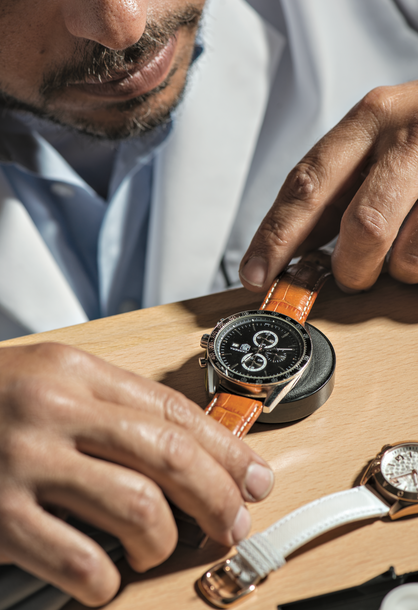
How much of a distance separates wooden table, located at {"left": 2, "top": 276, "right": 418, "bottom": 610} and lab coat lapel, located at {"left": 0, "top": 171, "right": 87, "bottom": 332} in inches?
14.7

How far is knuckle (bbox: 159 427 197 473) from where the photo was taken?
1.37 feet

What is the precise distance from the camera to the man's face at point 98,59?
2.40 ft

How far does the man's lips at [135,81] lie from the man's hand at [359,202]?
1.26 ft

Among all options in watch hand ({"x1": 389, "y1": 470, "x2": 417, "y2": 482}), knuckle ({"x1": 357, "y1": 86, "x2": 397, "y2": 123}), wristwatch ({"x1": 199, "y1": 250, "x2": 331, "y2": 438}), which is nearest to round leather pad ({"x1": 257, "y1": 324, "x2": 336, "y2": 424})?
wristwatch ({"x1": 199, "y1": 250, "x2": 331, "y2": 438})

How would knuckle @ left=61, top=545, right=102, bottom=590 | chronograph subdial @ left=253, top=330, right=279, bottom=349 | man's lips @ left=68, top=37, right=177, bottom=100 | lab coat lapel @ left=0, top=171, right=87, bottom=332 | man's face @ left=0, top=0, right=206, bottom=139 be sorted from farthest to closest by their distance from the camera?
1. lab coat lapel @ left=0, top=171, right=87, bottom=332
2. man's lips @ left=68, top=37, right=177, bottom=100
3. man's face @ left=0, top=0, right=206, bottom=139
4. chronograph subdial @ left=253, top=330, right=279, bottom=349
5. knuckle @ left=61, top=545, right=102, bottom=590

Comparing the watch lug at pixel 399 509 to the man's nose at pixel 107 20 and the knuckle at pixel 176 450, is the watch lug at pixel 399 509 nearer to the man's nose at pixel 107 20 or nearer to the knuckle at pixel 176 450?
the knuckle at pixel 176 450

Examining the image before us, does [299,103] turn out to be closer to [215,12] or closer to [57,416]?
[215,12]

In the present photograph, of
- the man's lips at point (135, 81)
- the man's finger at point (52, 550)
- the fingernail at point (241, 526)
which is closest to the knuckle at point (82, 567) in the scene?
the man's finger at point (52, 550)

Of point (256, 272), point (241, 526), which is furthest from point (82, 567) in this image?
point (256, 272)

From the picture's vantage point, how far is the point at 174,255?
1.14 metres

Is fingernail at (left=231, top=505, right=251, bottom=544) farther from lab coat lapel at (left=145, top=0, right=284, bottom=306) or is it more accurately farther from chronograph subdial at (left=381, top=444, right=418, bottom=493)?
lab coat lapel at (left=145, top=0, right=284, bottom=306)

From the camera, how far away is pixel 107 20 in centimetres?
70

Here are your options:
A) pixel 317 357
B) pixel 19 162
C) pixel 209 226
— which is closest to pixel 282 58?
pixel 209 226

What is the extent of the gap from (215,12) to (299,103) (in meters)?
Result: 0.28
